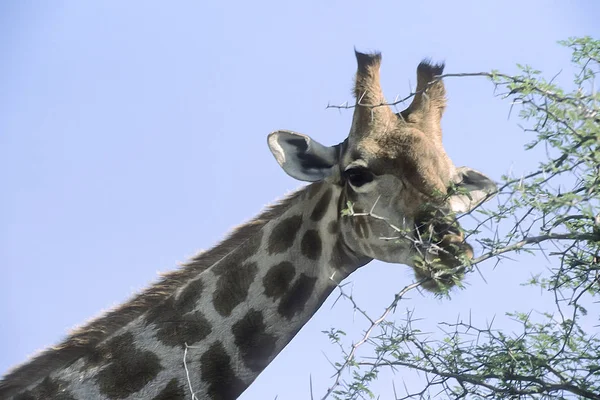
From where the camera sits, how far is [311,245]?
20.7 ft

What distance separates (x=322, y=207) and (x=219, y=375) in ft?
4.66

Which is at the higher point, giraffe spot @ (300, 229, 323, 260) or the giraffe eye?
the giraffe eye

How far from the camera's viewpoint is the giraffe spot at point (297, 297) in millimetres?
A: 6125

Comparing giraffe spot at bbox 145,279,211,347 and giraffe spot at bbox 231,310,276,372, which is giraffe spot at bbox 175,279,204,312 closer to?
giraffe spot at bbox 145,279,211,347

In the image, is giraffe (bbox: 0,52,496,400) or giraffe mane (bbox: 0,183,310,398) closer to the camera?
giraffe (bbox: 0,52,496,400)

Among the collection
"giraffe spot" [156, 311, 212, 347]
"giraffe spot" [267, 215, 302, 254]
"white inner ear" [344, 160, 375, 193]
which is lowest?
"giraffe spot" [156, 311, 212, 347]

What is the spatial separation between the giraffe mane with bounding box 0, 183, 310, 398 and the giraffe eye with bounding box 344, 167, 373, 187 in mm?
639

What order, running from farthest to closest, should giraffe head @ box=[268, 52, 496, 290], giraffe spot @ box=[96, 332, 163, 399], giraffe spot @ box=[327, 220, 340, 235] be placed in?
giraffe spot @ box=[327, 220, 340, 235], giraffe spot @ box=[96, 332, 163, 399], giraffe head @ box=[268, 52, 496, 290]

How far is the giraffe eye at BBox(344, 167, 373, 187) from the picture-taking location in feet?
20.0

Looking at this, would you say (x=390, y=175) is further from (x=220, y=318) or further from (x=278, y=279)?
(x=220, y=318)

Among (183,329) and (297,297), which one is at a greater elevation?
(297,297)

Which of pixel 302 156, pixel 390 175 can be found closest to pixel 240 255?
pixel 302 156

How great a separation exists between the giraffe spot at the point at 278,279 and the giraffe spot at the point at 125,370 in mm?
915

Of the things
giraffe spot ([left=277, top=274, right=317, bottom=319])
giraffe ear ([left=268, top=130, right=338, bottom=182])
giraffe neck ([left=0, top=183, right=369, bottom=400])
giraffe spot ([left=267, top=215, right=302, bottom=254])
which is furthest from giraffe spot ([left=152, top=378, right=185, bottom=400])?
giraffe ear ([left=268, top=130, right=338, bottom=182])
